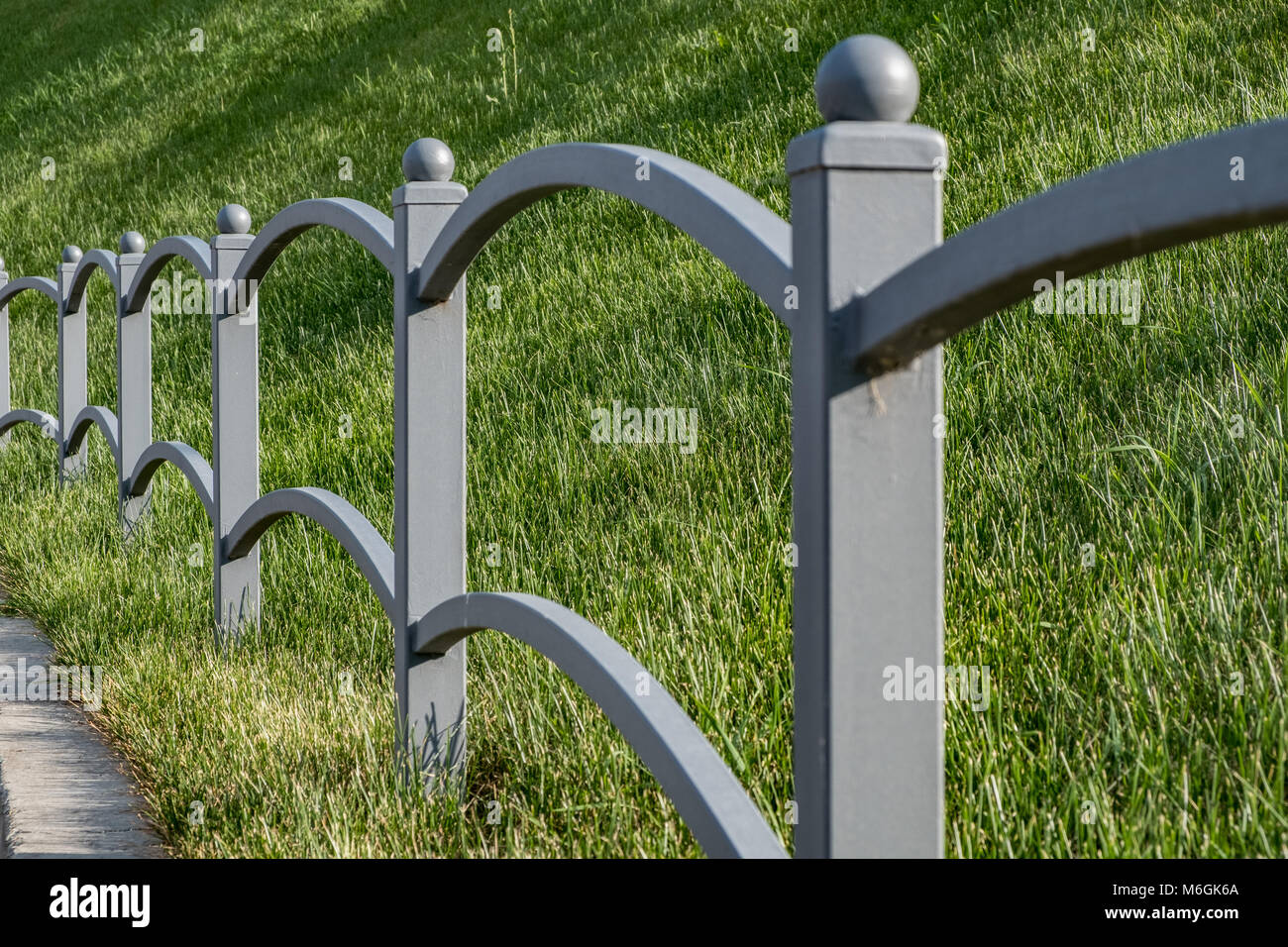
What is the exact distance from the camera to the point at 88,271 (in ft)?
19.3

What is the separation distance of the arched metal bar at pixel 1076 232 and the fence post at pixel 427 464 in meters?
1.49

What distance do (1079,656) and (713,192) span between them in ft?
4.38

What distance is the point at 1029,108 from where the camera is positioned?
18.4 feet

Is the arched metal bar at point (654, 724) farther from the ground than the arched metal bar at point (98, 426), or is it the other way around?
the arched metal bar at point (98, 426)

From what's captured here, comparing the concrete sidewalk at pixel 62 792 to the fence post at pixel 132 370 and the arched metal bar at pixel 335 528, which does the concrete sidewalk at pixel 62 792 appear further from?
the fence post at pixel 132 370

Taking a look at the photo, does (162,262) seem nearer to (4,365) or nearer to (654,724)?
(4,365)

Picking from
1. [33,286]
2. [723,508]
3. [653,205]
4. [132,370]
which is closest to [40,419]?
[33,286]

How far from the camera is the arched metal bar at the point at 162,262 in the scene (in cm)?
418

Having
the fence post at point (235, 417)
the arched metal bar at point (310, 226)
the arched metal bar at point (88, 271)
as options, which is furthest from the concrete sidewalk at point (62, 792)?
the arched metal bar at point (88, 271)

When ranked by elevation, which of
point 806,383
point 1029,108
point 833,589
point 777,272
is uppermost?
point 1029,108

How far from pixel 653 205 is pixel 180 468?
289 centimetres

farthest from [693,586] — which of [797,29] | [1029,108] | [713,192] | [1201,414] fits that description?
[797,29]

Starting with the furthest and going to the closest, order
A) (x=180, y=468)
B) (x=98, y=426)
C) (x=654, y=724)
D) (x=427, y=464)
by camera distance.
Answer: (x=98, y=426) → (x=180, y=468) → (x=427, y=464) → (x=654, y=724)
